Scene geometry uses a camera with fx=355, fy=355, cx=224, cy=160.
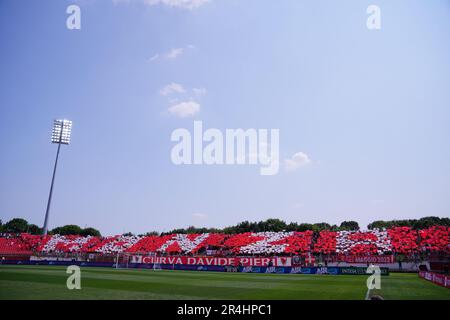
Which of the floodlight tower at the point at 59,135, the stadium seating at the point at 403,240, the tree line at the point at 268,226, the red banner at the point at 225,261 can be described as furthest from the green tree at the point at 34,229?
the stadium seating at the point at 403,240

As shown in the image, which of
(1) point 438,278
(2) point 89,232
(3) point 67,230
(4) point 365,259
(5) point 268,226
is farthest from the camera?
(2) point 89,232

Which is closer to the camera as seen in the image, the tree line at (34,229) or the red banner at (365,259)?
the red banner at (365,259)

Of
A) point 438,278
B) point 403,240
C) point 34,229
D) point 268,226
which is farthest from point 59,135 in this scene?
point 34,229

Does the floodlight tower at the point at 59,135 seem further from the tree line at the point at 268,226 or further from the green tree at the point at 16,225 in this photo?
the green tree at the point at 16,225

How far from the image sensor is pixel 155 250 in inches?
3246

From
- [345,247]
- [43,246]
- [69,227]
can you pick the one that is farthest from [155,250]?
[69,227]

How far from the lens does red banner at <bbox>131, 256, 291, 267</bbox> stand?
55.5 meters

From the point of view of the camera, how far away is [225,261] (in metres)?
57.5

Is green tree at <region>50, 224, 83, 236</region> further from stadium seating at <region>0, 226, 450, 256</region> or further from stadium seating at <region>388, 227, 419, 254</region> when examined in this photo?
stadium seating at <region>388, 227, 419, 254</region>

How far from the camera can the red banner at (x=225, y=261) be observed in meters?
55.5

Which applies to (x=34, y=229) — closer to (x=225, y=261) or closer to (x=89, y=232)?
(x=89, y=232)

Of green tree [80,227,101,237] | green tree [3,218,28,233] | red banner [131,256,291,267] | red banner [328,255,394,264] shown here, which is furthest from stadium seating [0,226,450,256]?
green tree [3,218,28,233]

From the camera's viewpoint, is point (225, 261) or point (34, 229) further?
point (34, 229)
